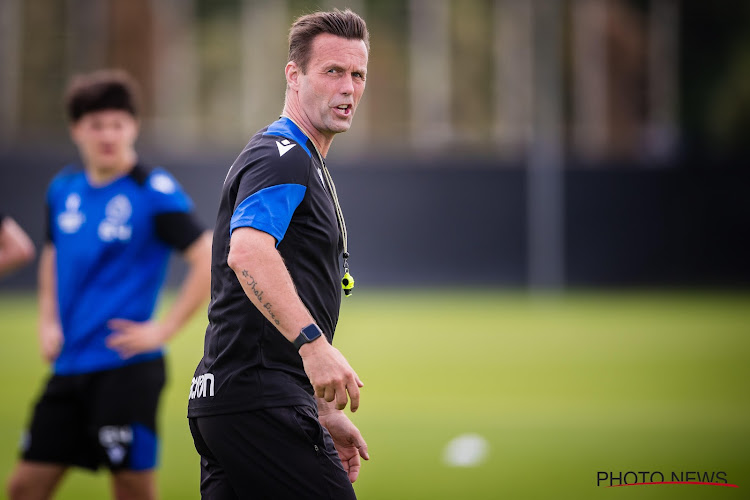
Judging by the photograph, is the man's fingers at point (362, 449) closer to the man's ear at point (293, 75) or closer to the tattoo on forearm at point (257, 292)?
the tattoo on forearm at point (257, 292)

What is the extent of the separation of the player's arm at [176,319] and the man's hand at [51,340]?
0.33 meters

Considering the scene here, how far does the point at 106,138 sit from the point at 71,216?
49 cm

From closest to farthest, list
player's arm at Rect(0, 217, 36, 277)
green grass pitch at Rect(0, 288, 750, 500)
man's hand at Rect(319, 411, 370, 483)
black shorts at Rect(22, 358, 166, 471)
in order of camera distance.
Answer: man's hand at Rect(319, 411, 370, 483)
black shorts at Rect(22, 358, 166, 471)
player's arm at Rect(0, 217, 36, 277)
green grass pitch at Rect(0, 288, 750, 500)

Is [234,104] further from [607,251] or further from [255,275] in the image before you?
[255,275]

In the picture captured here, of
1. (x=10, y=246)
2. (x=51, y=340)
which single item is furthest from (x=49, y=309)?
(x=10, y=246)

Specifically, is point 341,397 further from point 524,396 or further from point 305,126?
point 524,396

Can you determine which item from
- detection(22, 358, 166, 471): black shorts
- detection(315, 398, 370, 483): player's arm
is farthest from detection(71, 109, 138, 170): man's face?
detection(315, 398, 370, 483): player's arm

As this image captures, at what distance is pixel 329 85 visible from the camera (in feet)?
14.6

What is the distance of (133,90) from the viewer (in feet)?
22.1

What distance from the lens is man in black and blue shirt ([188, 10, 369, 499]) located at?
3.97 meters

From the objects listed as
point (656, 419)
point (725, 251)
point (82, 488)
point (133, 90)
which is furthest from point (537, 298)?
point (133, 90)

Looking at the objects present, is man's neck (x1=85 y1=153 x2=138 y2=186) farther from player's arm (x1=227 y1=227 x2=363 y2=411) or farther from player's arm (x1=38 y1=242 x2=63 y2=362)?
player's arm (x1=227 y1=227 x2=363 y2=411)

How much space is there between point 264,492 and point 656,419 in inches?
308

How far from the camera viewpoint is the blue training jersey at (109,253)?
244 inches
